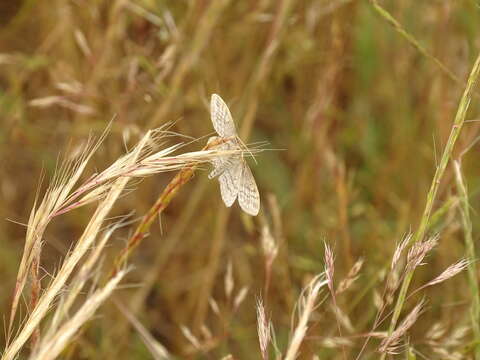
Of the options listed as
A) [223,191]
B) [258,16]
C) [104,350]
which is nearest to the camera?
[223,191]

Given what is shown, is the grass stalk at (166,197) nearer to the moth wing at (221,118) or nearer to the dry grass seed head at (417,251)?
the moth wing at (221,118)

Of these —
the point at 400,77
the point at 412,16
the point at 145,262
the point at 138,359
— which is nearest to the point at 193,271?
the point at 145,262

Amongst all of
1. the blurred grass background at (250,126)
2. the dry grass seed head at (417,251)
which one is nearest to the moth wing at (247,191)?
the dry grass seed head at (417,251)

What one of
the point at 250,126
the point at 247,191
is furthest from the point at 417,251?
the point at 250,126

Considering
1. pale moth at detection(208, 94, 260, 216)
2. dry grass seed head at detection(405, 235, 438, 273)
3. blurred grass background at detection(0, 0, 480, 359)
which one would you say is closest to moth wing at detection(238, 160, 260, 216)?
pale moth at detection(208, 94, 260, 216)

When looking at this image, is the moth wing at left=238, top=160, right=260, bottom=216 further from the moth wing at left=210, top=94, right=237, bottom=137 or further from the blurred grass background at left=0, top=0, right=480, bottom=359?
the blurred grass background at left=0, top=0, right=480, bottom=359

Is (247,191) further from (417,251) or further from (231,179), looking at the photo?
(417,251)

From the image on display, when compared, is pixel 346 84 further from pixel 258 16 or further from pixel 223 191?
pixel 223 191
